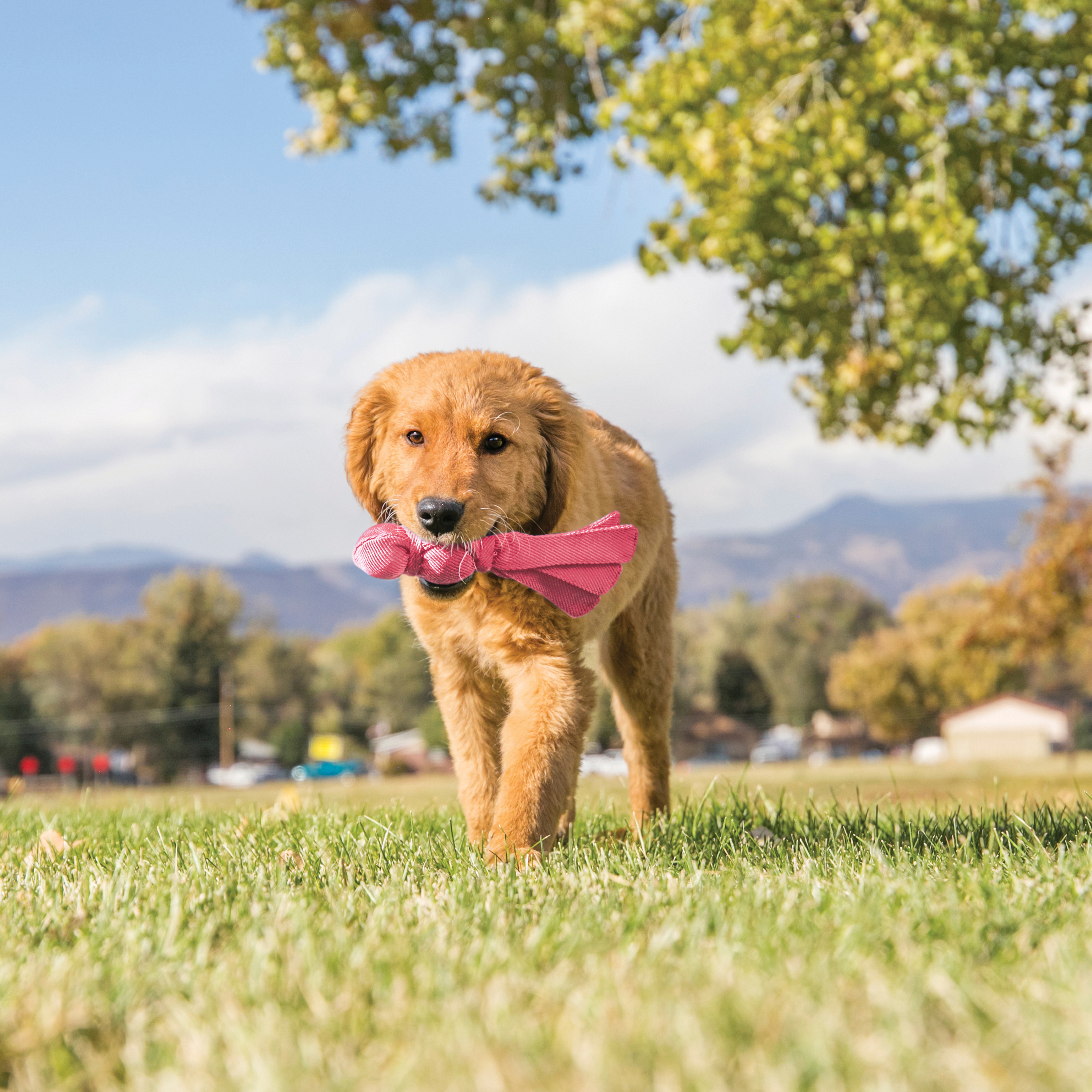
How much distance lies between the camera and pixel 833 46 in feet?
30.6

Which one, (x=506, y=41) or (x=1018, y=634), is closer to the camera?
(x=506, y=41)

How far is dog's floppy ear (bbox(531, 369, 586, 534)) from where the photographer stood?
3621 mm

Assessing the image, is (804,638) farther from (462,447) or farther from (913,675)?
(462,447)

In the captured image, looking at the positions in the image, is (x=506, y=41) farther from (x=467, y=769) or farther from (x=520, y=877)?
(x=520, y=877)

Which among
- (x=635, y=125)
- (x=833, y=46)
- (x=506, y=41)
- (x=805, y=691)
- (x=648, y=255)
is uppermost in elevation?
(x=506, y=41)

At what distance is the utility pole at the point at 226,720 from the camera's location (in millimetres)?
55969

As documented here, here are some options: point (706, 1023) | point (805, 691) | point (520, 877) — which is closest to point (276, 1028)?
point (706, 1023)

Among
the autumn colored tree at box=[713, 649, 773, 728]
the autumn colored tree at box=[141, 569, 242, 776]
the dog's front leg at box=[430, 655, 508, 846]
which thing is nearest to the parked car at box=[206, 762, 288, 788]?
the autumn colored tree at box=[141, 569, 242, 776]

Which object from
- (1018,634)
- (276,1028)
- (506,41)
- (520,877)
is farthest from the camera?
(1018,634)

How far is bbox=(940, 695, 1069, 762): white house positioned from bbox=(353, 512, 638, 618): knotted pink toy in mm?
62840

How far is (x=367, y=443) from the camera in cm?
372

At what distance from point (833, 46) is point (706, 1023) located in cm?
948

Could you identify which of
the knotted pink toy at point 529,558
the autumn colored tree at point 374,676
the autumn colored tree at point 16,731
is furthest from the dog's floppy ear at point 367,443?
the autumn colored tree at point 16,731

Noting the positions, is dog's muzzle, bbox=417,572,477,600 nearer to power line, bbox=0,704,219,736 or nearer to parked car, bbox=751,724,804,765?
power line, bbox=0,704,219,736
